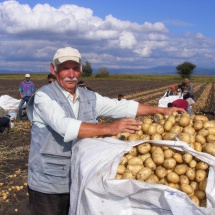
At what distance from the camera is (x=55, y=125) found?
2408 mm

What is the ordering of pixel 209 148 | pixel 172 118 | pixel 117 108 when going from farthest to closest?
pixel 117 108, pixel 172 118, pixel 209 148

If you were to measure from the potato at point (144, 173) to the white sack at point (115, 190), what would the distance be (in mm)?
173

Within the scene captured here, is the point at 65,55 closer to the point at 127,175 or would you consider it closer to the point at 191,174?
the point at 127,175

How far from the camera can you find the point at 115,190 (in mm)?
2137

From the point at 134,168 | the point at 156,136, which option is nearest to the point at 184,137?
the point at 156,136

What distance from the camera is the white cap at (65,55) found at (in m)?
2.58

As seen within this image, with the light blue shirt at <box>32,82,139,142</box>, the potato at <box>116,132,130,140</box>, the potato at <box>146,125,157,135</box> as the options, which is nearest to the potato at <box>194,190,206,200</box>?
the potato at <box>146,125,157,135</box>

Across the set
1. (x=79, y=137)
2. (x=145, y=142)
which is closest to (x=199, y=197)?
(x=145, y=142)

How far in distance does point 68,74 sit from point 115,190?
3.34 ft

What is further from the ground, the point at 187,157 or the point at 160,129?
the point at 160,129

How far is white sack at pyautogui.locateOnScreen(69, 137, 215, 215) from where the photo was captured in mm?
1974

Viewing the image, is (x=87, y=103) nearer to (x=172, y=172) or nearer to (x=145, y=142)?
(x=145, y=142)

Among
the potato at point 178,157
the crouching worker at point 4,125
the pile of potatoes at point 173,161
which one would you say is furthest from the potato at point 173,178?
the crouching worker at point 4,125

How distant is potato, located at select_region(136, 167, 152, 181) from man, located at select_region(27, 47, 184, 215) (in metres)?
0.35
